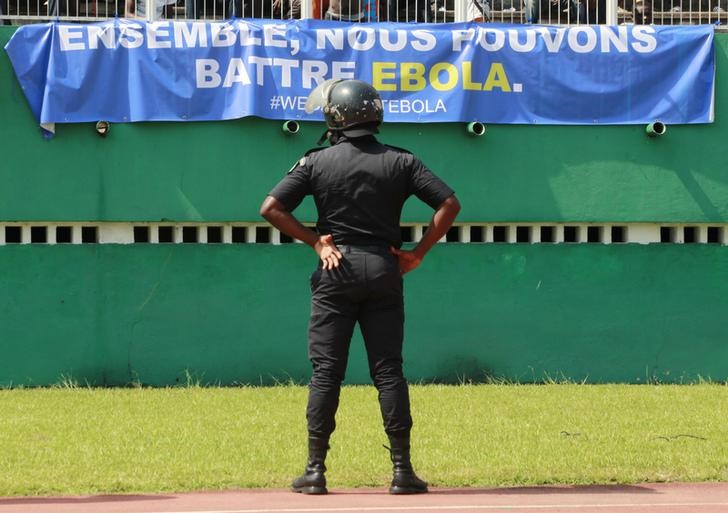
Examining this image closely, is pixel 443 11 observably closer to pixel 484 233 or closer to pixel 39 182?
pixel 484 233

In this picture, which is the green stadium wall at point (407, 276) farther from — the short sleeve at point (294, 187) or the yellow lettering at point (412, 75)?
the short sleeve at point (294, 187)

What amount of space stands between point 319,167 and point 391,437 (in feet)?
5.14

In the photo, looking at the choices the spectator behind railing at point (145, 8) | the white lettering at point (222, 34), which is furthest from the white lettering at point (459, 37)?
the spectator behind railing at point (145, 8)

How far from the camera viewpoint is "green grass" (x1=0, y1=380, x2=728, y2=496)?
8789mm

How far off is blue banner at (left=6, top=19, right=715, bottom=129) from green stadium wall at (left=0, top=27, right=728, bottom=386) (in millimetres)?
218

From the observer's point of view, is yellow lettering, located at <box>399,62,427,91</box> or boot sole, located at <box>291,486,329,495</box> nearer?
boot sole, located at <box>291,486,329,495</box>

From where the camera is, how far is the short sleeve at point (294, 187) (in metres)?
8.12

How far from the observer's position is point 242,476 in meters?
8.76

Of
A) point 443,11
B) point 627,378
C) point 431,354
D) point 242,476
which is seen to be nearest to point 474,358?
point 431,354

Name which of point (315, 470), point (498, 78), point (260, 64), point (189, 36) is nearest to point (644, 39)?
point (498, 78)

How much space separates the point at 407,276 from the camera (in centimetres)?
1537

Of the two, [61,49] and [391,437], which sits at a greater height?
[61,49]

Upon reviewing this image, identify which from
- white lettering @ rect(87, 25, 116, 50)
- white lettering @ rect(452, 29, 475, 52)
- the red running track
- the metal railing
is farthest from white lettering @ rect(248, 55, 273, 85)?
the red running track

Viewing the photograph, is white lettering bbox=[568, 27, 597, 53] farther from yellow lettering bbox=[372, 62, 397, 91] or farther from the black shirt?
the black shirt
